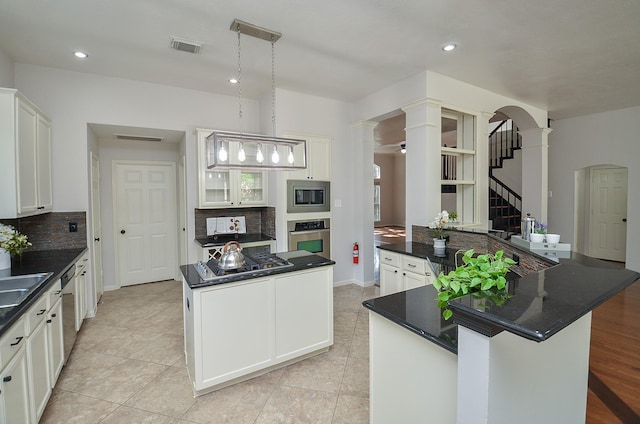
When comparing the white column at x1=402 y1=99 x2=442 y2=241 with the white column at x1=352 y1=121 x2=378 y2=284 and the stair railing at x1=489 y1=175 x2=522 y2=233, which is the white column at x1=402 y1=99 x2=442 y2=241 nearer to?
the white column at x1=352 y1=121 x2=378 y2=284

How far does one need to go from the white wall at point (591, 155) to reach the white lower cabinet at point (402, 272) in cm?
486

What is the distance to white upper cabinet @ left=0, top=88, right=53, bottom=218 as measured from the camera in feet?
8.42

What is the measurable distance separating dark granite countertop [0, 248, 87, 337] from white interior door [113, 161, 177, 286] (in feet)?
5.08

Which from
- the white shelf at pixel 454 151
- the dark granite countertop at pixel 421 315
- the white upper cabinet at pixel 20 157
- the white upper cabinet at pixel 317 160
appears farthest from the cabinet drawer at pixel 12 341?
the white shelf at pixel 454 151

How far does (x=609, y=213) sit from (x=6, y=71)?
32.8 ft

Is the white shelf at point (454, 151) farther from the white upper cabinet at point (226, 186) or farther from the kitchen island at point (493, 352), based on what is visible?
the white upper cabinet at point (226, 186)

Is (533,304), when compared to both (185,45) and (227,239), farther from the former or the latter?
(227,239)

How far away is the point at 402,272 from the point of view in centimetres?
350

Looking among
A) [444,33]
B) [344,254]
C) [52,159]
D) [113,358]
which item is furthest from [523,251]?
[52,159]

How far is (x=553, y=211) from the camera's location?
21.4 feet

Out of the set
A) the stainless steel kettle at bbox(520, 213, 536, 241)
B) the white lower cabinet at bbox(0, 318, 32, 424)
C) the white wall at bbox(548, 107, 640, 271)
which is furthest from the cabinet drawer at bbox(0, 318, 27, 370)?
the white wall at bbox(548, 107, 640, 271)

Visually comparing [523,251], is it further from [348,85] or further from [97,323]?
[97,323]

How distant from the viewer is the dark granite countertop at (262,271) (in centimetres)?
233

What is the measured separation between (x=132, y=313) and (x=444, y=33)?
4.78 metres
